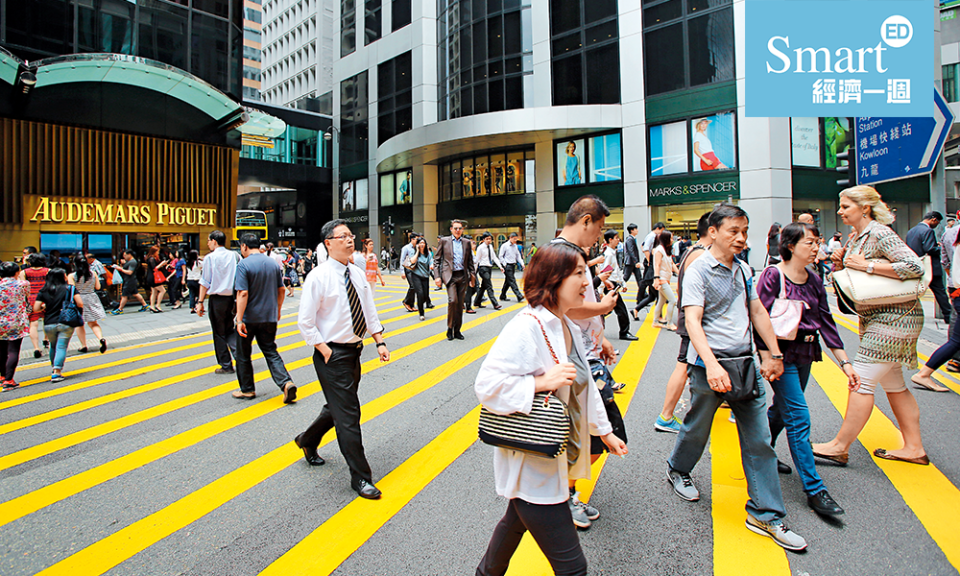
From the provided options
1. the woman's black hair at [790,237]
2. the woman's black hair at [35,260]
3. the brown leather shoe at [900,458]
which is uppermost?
the woman's black hair at [35,260]

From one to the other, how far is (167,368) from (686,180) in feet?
77.4

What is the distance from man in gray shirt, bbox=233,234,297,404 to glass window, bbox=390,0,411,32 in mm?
35927

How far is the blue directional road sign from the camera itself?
31.0 ft

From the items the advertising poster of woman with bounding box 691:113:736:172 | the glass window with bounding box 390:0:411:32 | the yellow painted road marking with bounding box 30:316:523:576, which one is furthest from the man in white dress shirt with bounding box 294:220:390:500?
the glass window with bounding box 390:0:411:32

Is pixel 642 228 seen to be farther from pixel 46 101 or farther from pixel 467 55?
pixel 46 101

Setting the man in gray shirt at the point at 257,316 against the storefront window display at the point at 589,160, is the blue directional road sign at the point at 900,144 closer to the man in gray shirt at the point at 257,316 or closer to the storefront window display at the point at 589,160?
the man in gray shirt at the point at 257,316

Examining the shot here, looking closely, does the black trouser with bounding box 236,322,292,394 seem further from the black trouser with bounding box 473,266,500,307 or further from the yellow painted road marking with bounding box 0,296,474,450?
the black trouser with bounding box 473,266,500,307

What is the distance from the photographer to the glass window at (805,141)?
76.9 feet

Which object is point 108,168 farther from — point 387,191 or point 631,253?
point 387,191

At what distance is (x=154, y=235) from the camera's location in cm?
1716

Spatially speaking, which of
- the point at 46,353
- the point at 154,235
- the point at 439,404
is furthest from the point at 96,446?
the point at 154,235

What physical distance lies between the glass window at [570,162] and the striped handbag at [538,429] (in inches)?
1076

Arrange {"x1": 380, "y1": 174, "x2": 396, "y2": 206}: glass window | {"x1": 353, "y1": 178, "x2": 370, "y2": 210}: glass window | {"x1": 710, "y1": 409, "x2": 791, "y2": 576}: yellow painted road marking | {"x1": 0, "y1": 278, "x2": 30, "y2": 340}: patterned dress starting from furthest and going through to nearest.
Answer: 1. {"x1": 353, "y1": 178, "x2": 370, "y2": 210}: glass window
2. {"x1": 380, "y1": 174, "x2": 396, "y2": 206}: glass window
3. {"x1": 0, "y1": 278, "x2": 30, "y2": 340}: patterned dress
4. {"x1": 710, "y1": 409, "x2": 791, "y2": 576}: yellow painted road marking

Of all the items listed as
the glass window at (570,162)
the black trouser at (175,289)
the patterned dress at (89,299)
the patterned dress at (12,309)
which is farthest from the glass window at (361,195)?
the patterned dress at (12,309)
